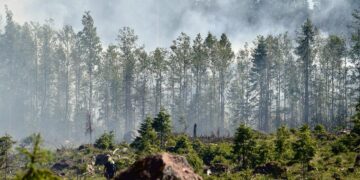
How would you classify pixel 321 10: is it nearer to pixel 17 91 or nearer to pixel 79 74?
pixel 79 74

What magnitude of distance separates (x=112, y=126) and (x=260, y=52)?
142 ft

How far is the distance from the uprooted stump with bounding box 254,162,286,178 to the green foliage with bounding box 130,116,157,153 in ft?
30.5

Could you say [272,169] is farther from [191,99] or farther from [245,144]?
[191,99]

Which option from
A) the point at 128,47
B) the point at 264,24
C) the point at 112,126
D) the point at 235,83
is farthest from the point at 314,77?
the point at 264,24

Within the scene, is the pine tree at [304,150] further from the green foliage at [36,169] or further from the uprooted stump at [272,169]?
the green foliage at [36,169]

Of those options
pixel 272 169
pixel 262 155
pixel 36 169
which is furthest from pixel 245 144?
pixel 36 169

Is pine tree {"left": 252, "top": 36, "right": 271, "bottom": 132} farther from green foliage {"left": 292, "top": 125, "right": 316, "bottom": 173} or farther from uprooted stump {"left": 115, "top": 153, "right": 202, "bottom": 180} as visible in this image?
uprooted stump {"left": 115, "top": 153, "right": 202, "bottom": 180}

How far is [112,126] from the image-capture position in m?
111

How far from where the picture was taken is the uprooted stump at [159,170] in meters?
14.5

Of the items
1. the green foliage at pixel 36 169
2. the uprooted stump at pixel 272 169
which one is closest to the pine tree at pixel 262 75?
the uprooted stump at pixel 272 169

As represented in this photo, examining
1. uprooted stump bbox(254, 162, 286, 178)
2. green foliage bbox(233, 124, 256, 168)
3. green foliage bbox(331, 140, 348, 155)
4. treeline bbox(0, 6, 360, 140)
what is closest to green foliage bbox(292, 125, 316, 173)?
uprooted stump bbox(254, 162, 286, 178)

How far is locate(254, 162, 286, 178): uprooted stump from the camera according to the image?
102 feet

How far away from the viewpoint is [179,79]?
93500mm

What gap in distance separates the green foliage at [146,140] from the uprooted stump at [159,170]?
852 inches
